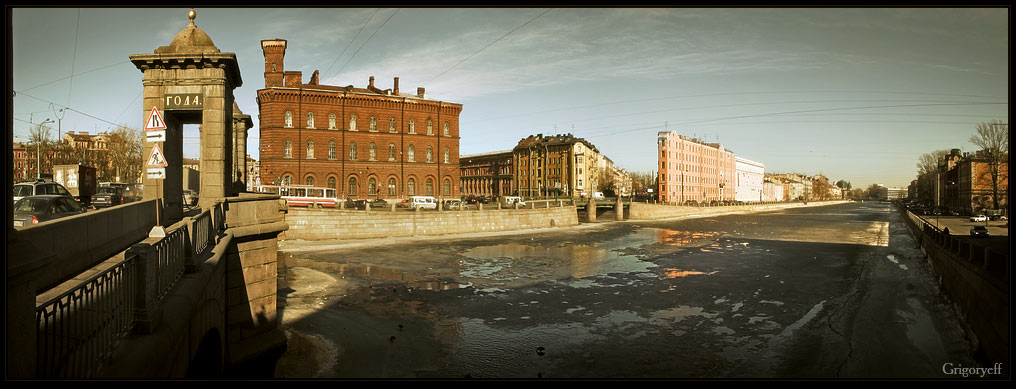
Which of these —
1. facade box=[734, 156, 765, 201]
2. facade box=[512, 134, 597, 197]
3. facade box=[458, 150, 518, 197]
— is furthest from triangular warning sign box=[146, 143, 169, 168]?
facade box=[734, 156, 765, 201]

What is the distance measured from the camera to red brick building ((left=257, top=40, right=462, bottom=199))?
193 feet

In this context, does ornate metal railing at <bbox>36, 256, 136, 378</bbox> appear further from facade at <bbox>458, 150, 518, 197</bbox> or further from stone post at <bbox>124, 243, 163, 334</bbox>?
facade at <bbox>458, 150, 518, 197</bbox>

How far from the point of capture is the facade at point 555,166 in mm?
106250

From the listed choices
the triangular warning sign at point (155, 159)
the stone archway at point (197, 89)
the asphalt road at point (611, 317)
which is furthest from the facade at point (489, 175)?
the triangular warning sign at point (155, 159)

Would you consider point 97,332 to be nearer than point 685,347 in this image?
Yes

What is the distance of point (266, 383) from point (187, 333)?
3522mm

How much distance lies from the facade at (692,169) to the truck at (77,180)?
106 m

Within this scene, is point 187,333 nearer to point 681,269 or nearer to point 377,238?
point 681,269

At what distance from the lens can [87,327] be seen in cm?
444

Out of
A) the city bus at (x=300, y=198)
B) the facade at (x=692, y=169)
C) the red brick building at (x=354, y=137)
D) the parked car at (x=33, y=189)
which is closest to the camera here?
the parked car at (x=33, y=189)

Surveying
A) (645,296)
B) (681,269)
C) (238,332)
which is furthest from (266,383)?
(681,269)

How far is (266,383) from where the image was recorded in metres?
4.47

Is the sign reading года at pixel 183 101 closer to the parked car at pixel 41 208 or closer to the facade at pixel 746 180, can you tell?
the parked car at pixel 41 208

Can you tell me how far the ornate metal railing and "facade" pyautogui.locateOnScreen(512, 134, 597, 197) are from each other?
96320 mm
